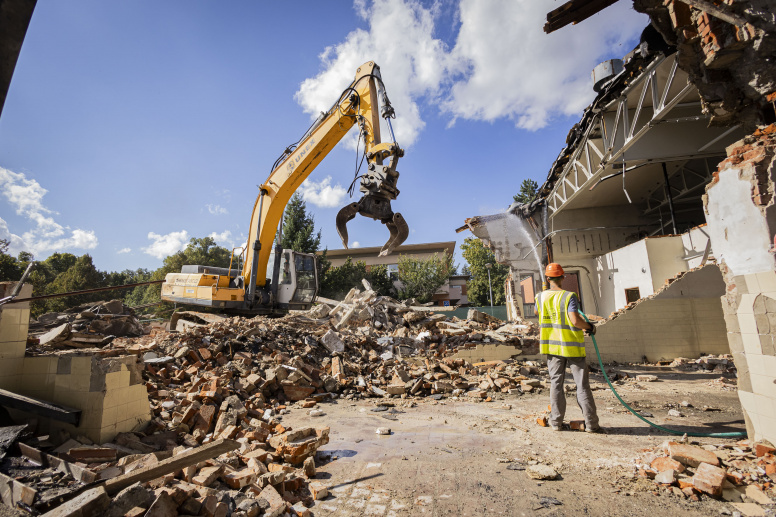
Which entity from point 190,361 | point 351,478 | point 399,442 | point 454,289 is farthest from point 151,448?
point 454,289

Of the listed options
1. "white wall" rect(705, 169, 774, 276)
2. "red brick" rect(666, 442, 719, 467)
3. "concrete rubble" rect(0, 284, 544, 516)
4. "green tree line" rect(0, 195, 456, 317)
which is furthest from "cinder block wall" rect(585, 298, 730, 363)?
"green tree line" rect(0, 195, 456, 317)

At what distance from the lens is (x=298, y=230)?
2561 cm

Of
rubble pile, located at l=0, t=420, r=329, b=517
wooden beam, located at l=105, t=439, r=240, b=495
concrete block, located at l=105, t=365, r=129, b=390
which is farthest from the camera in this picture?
concrete block, located at l=105, t=365, r=129, b=390

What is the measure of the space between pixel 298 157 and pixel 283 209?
5.62 feet

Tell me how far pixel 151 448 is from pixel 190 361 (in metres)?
3.12

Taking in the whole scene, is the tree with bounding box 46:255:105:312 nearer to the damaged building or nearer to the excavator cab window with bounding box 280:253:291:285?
the excavator cab window with bounding box 280:253:291:285

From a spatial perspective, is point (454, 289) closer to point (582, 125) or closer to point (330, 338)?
point (582, 125)

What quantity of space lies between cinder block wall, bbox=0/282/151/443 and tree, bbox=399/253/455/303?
85.8 feet

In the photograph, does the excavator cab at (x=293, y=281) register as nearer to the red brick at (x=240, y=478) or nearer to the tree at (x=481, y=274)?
the red brick at (x=240, y=478)

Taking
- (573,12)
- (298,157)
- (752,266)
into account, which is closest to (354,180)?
(298,157)

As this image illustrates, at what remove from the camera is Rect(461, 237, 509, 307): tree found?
103 ft

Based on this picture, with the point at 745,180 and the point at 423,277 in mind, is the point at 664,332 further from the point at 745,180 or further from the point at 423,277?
the point at 423,277

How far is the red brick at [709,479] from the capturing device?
2.41 metres

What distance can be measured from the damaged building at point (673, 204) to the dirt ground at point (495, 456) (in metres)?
1.29
